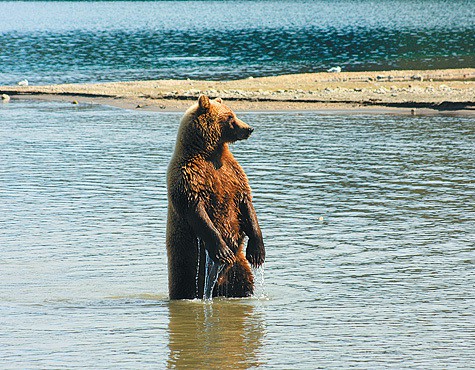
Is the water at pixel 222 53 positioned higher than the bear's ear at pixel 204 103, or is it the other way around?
the bear's ear at pixel 204 103

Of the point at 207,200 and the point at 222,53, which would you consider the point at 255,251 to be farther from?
the point at 222,53

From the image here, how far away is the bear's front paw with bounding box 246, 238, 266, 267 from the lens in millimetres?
7262

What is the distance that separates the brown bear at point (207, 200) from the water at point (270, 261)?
39 cm

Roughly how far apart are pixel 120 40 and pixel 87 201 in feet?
171

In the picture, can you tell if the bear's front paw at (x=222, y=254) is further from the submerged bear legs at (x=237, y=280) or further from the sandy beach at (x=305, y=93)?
the sandy beach at (x=305, y=93)

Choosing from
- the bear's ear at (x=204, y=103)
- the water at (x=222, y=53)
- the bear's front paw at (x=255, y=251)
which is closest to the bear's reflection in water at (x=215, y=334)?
the bear's front paw at (x=255, y=251)

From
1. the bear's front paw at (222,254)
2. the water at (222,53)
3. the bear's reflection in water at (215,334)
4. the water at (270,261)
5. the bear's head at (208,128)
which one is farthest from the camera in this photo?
the water at (222,53)

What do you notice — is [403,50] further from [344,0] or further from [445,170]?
[344,0]

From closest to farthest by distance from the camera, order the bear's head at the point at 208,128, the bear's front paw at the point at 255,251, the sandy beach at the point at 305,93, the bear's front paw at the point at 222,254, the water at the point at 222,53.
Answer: the bear's front paw at the point at 222,254 < the bear's head at the point at 208,128 < the bear's front paw at the point at 255,251 < the sandy beach at the point at 305,93 < the water at the point at 222,53

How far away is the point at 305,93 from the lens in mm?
24516

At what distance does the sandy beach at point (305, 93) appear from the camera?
73.3 ft

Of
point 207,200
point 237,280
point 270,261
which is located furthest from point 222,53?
point 207,200

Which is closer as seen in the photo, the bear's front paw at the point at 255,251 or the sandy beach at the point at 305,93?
the bear's front paw at the point at 255,251

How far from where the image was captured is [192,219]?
22.7ft
